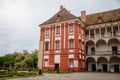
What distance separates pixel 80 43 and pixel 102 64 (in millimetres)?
6950

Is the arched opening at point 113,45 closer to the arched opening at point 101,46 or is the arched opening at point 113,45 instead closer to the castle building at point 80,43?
the castle building at point 80,43

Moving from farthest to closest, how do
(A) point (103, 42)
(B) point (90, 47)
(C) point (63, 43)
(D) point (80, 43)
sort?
(B) point (90, 47)
(A) point (103, 42)
(D) point (80, 43)
(C) point (63, 43)

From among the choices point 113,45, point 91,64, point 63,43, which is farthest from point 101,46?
point 63,43

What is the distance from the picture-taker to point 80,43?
34469 millimetres

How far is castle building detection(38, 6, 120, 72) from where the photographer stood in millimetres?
33094

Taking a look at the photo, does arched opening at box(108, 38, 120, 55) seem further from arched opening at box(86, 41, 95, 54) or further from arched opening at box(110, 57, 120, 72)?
arched opening at box(86, 41, 95, 54)

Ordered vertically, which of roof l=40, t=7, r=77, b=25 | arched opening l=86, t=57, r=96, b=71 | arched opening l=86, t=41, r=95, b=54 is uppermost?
roof l=40, t=7, r=77, b=25

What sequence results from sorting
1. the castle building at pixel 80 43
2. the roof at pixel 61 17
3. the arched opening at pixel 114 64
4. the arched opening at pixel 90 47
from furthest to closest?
the arched opening at pixel 90 47, the roof at pixel 61 17, the arched opening at pixel 114 64, the castle building at pixel 80 43

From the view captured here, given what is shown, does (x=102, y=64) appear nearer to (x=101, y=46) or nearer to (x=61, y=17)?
(x=101, y=46)

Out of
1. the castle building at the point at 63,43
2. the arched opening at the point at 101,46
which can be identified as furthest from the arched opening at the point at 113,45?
the castle building at the point at 63,43

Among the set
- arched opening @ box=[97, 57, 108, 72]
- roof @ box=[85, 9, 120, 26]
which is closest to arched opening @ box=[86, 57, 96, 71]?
arched opening @ box=[97, 57, 108, 72]

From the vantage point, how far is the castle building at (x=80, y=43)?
33094mm

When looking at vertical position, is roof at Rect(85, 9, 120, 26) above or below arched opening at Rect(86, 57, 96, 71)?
above

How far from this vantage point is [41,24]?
38.2m
